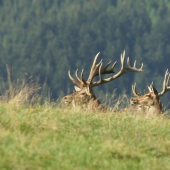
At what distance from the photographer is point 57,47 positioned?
347 ft

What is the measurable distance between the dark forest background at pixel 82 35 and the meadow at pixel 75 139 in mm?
77555

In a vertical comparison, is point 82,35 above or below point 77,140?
above

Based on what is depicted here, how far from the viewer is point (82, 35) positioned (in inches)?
4380

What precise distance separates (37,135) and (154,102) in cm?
575

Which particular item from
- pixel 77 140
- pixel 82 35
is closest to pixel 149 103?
pixel 77 140

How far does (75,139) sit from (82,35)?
102 meters

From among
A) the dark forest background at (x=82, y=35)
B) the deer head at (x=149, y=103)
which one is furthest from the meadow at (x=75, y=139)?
the dark forest background at (x=82, y=35)

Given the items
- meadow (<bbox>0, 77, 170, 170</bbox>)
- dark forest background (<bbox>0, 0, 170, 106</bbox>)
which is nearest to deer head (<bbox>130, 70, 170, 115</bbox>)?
meadow (<bbox>0, 77, 170, 170</bbox>)

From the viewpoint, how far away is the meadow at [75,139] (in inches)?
327

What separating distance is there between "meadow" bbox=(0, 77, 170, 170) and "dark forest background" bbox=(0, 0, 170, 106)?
7755 centimetres

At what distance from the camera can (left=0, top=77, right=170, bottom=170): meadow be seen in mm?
8305

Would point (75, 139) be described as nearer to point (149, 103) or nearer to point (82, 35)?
point (149, 103)

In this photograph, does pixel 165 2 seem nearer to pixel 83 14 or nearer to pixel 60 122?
pixel 83 14

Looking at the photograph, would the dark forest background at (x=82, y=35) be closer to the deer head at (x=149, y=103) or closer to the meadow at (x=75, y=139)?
the deer head at (x=149, y=103)
